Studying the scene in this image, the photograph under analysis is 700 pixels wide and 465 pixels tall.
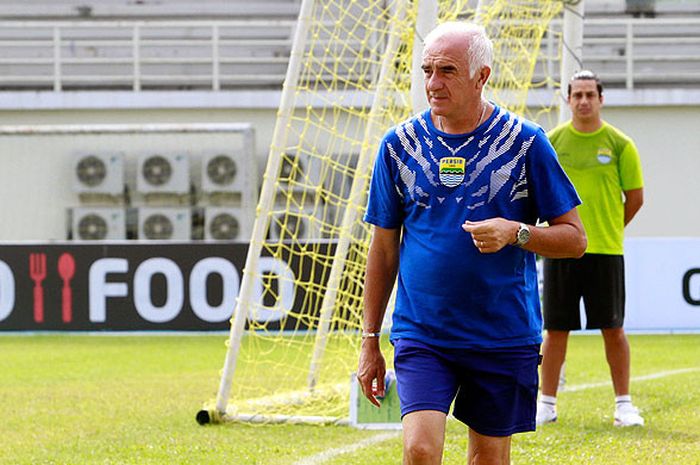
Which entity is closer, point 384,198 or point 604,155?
point 384,198

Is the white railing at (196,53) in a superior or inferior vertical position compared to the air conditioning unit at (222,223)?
superior

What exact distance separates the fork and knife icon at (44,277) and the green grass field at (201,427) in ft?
7.78

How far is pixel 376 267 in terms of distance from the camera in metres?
4.09

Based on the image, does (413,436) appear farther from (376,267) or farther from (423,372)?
(376,267)

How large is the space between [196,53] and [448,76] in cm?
2064

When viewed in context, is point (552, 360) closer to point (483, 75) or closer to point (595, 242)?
point (595, 242)

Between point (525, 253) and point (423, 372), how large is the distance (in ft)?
1.53

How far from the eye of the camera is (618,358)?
7.59 meters

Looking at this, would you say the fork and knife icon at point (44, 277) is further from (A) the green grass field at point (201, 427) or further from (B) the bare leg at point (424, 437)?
(B) the bare leg at point (424, 437)

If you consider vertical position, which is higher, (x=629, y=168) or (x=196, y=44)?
(x=196, y=44)

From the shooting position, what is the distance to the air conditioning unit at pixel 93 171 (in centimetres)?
1853

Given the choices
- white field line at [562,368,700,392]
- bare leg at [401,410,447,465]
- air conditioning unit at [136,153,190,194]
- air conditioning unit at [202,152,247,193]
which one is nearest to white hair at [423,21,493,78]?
bare leg at [401,410,447,465]


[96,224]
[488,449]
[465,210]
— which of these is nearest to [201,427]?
[488,449]

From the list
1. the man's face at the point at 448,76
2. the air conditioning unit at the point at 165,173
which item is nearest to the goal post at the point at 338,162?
the man's face at the point at 448,76
